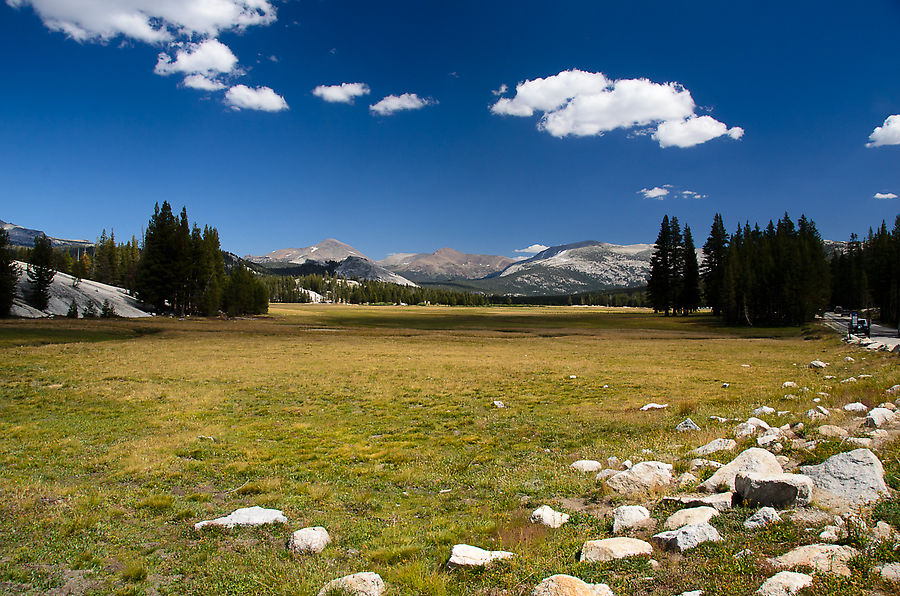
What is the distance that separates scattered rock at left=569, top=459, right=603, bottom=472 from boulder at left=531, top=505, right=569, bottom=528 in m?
3.29

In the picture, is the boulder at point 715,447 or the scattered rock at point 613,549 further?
the boulder at point 715,447

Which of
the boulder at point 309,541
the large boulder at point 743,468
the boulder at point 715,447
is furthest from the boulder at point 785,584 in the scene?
the boulder at point 309,541

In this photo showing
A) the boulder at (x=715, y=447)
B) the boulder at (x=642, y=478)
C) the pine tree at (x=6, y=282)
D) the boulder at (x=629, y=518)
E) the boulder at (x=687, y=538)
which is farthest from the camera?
the pine tree at (x=6, y=282)

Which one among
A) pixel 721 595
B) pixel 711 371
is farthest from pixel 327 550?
pixel 711 371

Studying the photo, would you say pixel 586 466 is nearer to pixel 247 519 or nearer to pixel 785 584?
pixel 785 584

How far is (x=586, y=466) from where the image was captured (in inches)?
469

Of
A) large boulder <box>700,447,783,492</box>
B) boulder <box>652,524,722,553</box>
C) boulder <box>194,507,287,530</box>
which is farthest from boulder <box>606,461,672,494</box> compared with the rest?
boulder <box>194,507,287,530</box>

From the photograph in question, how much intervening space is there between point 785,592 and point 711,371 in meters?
29.9

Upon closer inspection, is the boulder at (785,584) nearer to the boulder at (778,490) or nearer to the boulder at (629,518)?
the boulder at (778,490)

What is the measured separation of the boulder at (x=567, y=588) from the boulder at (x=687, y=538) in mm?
1646

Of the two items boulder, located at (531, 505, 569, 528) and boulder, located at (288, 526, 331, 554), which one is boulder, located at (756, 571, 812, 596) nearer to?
boulder, located at (531, 505, 569, 528)

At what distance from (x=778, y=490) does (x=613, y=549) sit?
3.21 metres

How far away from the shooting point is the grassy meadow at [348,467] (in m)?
7.06

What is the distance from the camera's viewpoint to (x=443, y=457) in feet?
46.6
